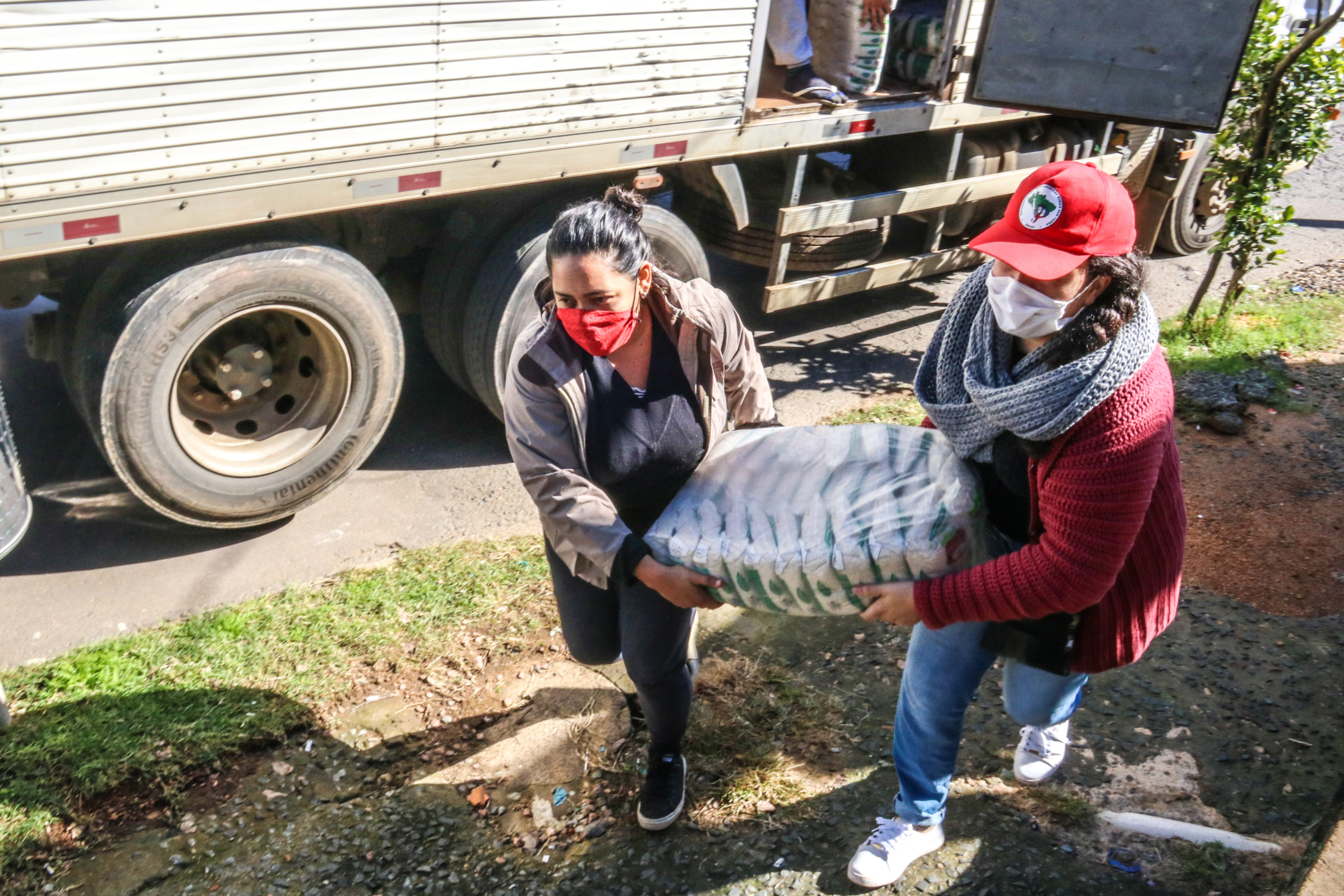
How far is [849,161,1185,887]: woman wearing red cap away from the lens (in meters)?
1.97

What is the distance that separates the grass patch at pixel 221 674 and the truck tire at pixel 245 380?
53cm

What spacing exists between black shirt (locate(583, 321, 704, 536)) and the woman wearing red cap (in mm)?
559

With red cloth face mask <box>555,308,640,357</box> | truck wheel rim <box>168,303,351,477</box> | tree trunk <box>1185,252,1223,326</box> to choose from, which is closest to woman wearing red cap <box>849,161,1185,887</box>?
red cloth face mask <box>555,308,640,357</box>

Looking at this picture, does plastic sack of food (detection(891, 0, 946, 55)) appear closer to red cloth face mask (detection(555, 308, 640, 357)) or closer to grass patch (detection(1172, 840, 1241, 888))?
red cloth face mask (detection(555, 308, 640, 357))

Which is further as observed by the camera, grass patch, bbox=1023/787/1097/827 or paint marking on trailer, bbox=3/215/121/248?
paint marking on trailer, bbox=3/215/121/248

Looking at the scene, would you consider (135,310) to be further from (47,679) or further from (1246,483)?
(1246,483)

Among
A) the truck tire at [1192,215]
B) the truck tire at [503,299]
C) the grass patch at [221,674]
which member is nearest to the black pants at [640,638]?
the grass patch at [221,674]

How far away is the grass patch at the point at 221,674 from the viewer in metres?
2.92

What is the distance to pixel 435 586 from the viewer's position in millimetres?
3877

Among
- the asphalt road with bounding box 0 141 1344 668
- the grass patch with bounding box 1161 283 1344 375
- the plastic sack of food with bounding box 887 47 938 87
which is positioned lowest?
the asphalt road with bounding box 0 141 1344 668

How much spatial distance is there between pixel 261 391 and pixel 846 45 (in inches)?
129

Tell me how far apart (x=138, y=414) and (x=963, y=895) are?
3.07m

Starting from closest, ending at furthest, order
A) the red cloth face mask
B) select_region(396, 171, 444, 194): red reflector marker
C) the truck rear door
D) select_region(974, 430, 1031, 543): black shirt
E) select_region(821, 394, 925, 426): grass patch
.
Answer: select_region(974, 430, 1031, 543): black shirt
the red cloth face mask
select_region(396, 171, 444, 194): red reflector marker
the truck rear door
select_region(821, 394, 925, 426): grass patch

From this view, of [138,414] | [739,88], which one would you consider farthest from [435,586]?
[739,88]
